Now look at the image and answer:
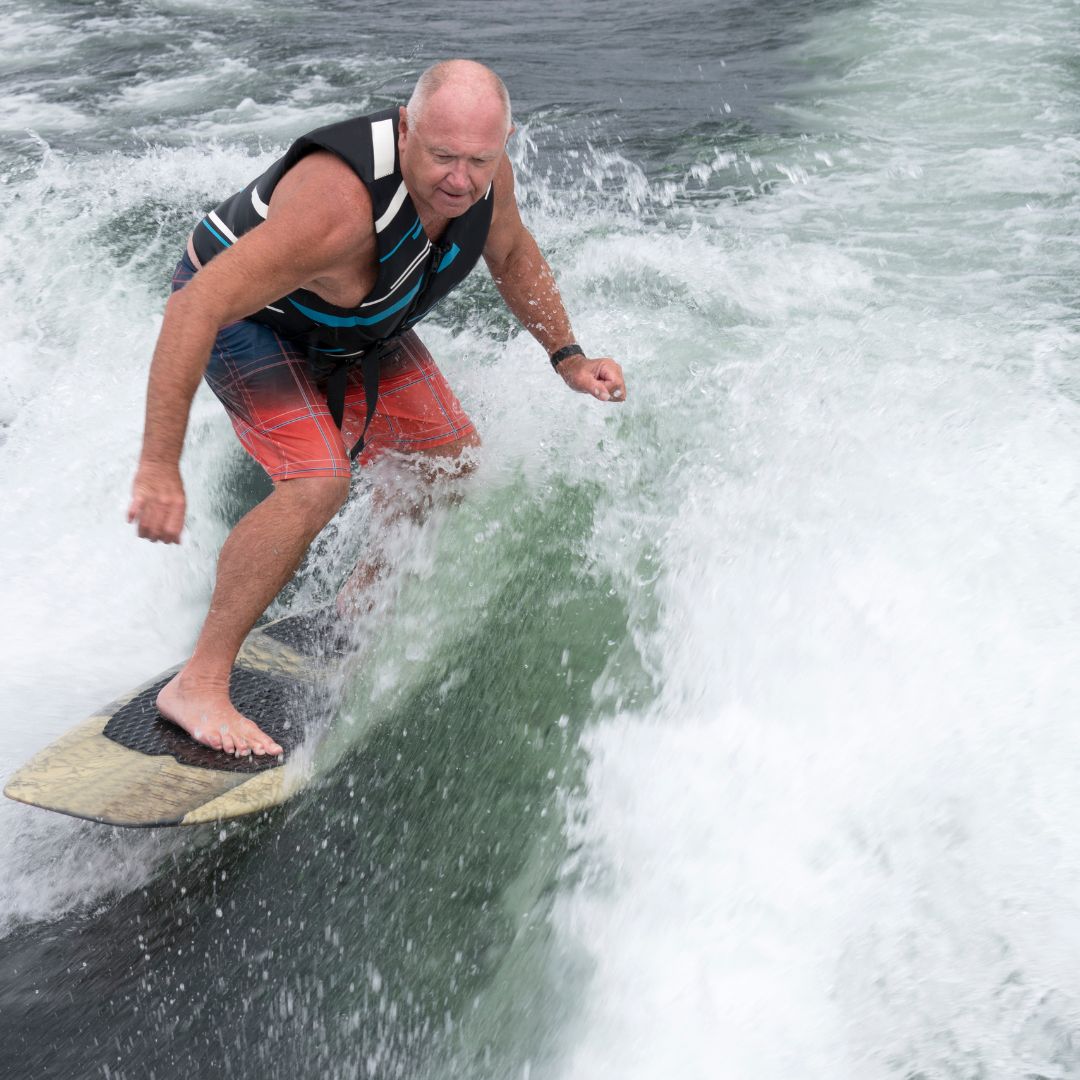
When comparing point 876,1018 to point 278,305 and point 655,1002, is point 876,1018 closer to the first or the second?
point 655,1002

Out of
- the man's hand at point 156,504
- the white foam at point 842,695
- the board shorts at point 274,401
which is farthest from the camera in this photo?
the board shorts at point 274,401

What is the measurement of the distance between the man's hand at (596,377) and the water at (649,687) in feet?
1.91

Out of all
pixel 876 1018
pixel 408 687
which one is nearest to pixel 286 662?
pixel 408 687

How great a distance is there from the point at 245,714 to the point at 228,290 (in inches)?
54.8

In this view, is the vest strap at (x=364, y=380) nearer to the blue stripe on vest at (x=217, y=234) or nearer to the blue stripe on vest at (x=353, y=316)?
the blue stripe on vest at (x=353, y=316)

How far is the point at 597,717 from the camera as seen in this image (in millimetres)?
3270

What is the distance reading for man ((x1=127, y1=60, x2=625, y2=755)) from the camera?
97.7 inches

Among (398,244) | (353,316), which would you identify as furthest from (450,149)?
(353,316)

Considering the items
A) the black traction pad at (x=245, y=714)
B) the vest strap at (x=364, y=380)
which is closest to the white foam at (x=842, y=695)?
the black traction pad at (x=245, y=714)

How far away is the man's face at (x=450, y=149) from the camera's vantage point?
2574 millimetres

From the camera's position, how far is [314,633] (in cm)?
375

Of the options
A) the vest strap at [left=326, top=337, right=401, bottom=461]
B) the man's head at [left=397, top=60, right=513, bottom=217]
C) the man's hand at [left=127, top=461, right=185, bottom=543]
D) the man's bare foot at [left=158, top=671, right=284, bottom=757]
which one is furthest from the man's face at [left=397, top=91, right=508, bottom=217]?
the man's bare foot at [left=158, top=671, right=284, bottom=757]

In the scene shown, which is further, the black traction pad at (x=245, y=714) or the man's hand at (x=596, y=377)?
→ the man's hand at (x=596, y=377)

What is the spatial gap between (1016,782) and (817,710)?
1.73 ft
